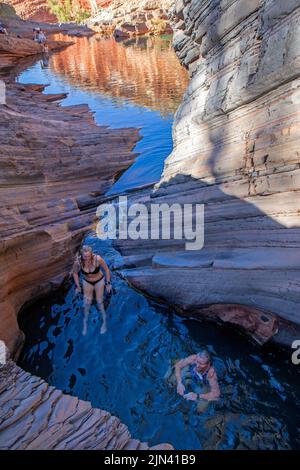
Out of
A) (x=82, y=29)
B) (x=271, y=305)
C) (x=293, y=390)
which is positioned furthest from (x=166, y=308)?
(x=82, y=29)

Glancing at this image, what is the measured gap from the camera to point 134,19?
57.2m

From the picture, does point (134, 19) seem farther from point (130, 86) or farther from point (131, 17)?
point (130, 86)

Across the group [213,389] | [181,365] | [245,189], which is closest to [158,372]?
[181,365]

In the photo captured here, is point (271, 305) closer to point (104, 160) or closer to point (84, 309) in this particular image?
point (84, 309)

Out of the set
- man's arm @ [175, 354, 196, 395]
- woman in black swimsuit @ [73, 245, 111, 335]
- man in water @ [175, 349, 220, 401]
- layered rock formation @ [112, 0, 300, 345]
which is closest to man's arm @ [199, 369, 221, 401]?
man in water @ [175, 349, 220, 401]

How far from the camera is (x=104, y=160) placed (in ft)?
50.9

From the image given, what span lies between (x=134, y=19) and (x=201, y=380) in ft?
202

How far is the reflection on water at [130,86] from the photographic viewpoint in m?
17.4

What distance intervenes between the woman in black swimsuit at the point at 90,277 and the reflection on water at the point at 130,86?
6247mm

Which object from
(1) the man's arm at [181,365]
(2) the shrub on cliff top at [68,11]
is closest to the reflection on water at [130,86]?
(1) the man's arm at [181,365]

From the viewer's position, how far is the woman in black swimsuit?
27.6 ft

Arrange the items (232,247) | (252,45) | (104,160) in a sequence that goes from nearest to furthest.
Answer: (232,247), (252,45), (104,160)

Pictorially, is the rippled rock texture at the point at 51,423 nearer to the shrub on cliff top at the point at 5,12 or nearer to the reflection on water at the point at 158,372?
the reflection on water at the point at 158,372

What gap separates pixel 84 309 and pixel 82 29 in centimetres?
6794
